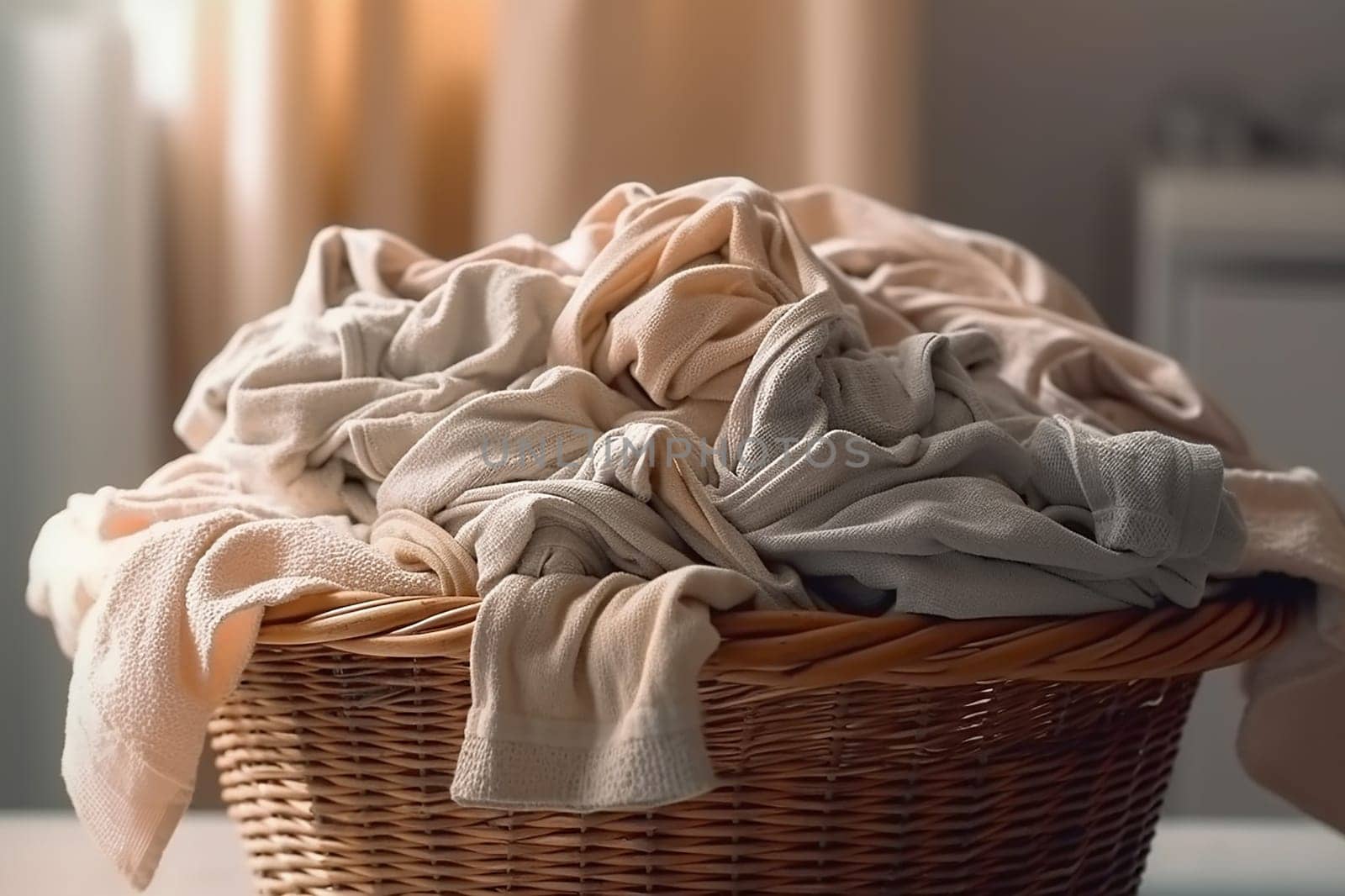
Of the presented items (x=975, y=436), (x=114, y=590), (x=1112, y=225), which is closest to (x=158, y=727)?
(x=114, y=590)

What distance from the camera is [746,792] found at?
2.06 feet

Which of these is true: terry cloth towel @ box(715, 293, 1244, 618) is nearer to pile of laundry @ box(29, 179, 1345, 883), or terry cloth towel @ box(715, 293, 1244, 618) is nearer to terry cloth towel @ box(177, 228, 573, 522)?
pile of laundry @ box(29, 179, 1345, 883)

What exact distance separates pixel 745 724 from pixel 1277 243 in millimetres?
1117

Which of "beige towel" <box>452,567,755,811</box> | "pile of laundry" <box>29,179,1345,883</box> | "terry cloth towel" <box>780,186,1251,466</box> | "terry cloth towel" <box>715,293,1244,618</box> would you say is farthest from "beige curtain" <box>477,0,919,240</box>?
"beige towel" <box>452,567,755,811</box>

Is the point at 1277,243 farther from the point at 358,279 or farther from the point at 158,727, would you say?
the point at 158,727

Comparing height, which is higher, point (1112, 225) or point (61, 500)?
point (1112, 225)

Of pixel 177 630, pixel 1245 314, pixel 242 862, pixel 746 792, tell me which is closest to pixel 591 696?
pixel 746 792

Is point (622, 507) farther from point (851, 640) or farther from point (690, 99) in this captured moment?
point (690, 99)

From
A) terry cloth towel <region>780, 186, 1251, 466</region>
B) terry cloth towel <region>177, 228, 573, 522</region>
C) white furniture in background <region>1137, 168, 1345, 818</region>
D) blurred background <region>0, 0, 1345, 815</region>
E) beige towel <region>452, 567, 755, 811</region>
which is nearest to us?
beige towel <region>452, 567, 755, 811</region>

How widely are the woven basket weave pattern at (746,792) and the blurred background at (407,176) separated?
0.81 m

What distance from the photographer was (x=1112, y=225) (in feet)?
5.83

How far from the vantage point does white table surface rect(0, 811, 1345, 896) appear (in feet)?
2.89

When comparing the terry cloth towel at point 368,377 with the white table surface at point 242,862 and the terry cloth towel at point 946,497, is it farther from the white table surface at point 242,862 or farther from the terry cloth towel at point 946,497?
the white table surface at point 242,862

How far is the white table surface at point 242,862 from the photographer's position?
34.6 inches
